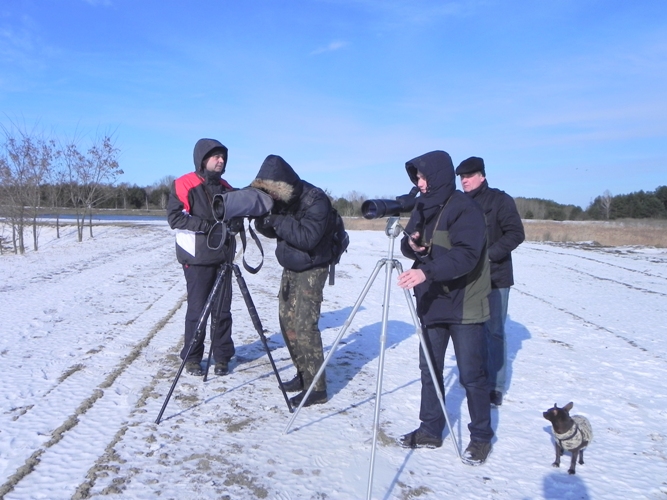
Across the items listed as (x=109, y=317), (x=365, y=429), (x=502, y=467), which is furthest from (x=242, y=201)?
(x=109, y=317)

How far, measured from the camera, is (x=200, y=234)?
14.2ft

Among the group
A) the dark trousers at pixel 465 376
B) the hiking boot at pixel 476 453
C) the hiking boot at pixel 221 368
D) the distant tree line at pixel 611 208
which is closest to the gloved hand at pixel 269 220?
the dark trousers at pixel 465 376

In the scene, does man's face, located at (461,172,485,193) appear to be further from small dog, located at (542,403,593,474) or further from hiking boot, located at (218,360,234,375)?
hiking boot, located at (218,360,234,375)

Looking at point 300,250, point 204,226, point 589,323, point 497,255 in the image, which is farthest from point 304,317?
point 589,323

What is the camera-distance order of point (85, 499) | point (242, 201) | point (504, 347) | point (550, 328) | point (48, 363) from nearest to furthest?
point (85, 499)
point (242, 201)
point (504, 347)
point (48, 363)
point (550, 328)

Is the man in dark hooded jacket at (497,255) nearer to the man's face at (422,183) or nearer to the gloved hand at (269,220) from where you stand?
the man's face at (422,183)

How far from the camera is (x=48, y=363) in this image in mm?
4633

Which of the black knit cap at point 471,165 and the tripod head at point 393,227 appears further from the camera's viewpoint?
the black knit cap at point 471,165

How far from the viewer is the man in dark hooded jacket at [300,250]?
148 inches

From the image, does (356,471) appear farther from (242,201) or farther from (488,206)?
(488,206)

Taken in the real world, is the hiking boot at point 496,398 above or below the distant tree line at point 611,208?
below

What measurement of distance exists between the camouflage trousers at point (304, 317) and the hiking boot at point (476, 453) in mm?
1245

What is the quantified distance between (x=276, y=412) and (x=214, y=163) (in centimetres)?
216

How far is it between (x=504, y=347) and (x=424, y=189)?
1806mm
